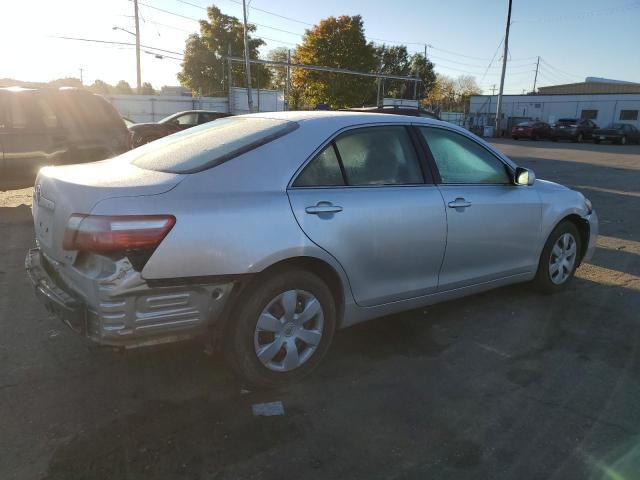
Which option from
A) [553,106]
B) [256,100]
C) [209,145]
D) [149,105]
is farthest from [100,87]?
[209,145]

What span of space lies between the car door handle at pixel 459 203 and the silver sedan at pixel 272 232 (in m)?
0.01

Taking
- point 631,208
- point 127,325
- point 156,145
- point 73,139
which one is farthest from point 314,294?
point 631,208

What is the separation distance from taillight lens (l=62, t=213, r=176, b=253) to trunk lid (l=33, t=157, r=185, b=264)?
0.30ft

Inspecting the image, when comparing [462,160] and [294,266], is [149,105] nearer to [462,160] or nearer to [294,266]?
[462,160]

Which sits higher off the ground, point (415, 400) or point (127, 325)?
point (127, 325)

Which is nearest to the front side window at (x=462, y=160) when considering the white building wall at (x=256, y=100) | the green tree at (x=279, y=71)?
the white building wall at (x=256, y=100)

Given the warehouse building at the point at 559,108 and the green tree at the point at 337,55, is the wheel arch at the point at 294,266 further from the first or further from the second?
the green tree at the point at 337,55

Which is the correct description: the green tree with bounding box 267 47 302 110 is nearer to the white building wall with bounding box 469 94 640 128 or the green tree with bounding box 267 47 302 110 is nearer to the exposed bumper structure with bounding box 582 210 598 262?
the white building wall with bounding box 469 94 640 128

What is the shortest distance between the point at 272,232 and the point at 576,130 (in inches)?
→ 1480

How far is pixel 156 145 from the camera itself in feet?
12.3

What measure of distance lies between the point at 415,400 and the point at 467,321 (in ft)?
4.57

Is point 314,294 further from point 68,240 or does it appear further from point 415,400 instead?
point 68,240

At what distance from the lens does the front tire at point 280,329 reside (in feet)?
9.48

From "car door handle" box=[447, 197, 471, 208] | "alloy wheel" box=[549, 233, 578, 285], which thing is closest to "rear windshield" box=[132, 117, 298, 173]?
"car door handle" box=[447, 197, 471, 208]
